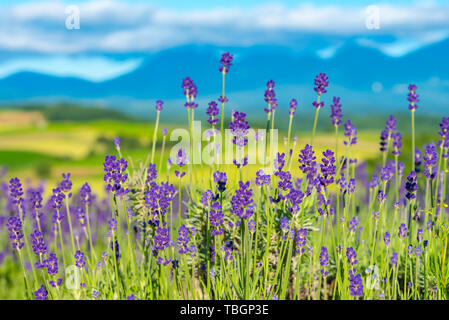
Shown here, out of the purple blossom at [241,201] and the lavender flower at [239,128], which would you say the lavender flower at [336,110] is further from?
the purple blossom at [241,201]

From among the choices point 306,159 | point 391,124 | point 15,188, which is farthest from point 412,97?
point 15,188

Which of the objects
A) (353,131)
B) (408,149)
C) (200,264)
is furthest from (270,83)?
(408,149)

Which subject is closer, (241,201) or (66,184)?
(241,201)

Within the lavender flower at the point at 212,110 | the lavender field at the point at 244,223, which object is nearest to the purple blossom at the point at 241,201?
the lavender field at the point at 244,223

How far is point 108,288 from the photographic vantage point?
3.48 meters

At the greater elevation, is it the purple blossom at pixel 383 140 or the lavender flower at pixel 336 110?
the lavender flower at pixel 336 110

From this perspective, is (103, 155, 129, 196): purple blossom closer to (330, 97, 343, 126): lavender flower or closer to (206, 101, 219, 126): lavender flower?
(206, 101, 219, 126): lavender flower

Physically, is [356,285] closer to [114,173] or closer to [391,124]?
[391,124]

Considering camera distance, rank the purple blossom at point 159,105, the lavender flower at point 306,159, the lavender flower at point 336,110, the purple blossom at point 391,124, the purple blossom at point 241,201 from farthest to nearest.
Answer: the purple blossom at point 391,124, the purple blossom at point 159,105, the lavender flower at point 336,110, the lavender flower at point 306,159, the purple blossom at point 241,201

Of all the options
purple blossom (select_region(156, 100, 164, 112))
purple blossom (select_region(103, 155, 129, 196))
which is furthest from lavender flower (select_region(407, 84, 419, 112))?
purple blossom (select_region(103, 155, 129, 196))

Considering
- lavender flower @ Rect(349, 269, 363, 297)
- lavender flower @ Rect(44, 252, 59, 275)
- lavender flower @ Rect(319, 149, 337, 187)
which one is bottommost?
lavender flower @ Rect(349, 269, 363, 297)

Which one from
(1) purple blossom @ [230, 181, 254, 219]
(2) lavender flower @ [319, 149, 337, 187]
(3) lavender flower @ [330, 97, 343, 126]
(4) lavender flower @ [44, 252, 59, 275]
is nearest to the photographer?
(1) purple blossom @ [230, 181, 254, 219]
